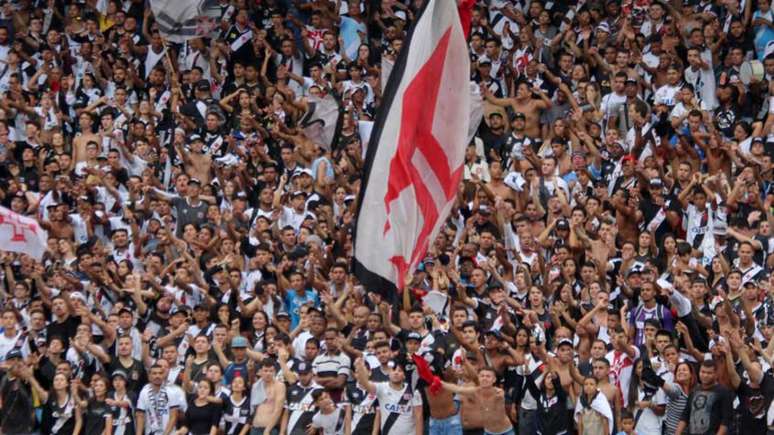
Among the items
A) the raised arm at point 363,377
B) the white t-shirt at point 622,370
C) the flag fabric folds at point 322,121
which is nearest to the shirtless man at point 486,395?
the raised arm at point 363,377

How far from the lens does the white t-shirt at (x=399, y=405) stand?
62.7ft

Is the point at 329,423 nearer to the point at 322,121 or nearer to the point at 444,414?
the point at 444,414

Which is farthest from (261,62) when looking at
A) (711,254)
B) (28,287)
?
(711,254)

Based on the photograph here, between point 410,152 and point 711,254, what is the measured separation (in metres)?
7.72

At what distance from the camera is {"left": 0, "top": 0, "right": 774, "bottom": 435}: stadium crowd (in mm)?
19250

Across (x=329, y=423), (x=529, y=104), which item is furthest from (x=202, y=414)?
(x=529, y=104)

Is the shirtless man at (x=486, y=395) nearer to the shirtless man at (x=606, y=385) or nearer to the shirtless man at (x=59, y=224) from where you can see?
the shirtless man at (x=606, y=385)

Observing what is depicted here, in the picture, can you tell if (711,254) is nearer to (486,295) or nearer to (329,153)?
(486,295)

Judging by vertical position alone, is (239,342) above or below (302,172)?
below

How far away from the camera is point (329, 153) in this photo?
2417 cm

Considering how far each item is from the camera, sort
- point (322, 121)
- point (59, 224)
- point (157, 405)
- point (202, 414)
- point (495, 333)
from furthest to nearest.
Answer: point (322, 121), point (59, 224), point (157, 405), point (202, 414), point (495, 333)

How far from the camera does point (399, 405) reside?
19.2m

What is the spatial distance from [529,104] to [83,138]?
5.10m

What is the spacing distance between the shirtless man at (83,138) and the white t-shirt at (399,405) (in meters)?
6.84
